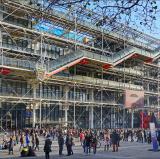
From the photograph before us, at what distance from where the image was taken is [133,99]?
5500 centimetres

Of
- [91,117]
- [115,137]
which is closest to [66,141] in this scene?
[115,137]

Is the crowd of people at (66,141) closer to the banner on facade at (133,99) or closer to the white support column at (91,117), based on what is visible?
the white support column at (91,117)

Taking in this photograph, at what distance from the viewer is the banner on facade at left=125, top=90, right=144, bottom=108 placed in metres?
54.0

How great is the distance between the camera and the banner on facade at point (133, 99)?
54.0m

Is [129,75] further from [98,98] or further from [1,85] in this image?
[1,85]

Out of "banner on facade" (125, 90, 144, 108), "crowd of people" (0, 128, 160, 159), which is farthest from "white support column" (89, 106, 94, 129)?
Result: "crowd of people" (0, 128, 160, 159)

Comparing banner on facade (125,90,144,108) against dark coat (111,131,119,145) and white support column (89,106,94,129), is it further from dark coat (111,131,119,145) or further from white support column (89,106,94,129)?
dark coat (111,131,119,145)

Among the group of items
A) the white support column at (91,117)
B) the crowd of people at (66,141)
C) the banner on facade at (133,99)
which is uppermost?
the banner on facade at (133,99)

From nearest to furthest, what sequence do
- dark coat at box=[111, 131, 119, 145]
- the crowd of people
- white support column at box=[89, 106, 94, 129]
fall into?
the crowd of people, dark coat at box=[111, 131, 119, 145], white support column at box=[89, 106, 94, 129]

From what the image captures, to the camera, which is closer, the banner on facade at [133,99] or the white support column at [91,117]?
the white support column at [91,117]

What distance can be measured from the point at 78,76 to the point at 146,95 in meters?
19.1

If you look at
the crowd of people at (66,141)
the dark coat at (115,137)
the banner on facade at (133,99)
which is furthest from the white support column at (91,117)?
the dark coat at (115,137)

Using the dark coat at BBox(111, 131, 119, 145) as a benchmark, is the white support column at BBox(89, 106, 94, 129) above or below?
above

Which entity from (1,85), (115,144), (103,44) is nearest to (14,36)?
(1,85)
